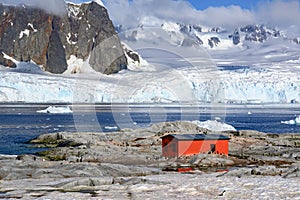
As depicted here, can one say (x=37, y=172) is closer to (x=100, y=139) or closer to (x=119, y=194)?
(x=119, y=194)

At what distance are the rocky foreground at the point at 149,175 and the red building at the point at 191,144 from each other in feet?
5.53

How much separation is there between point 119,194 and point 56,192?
3978mm

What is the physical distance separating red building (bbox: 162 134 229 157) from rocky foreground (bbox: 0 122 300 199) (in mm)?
1685

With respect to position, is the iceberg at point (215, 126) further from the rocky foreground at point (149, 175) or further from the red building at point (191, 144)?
the red building at point (191, 144)

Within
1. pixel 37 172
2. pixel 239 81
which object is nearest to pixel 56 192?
pixel 37 172

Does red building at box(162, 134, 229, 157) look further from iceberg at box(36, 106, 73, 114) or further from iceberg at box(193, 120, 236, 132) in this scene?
iceberg at box(36, 106, 73, 114)

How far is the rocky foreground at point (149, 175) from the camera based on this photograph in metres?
29.7

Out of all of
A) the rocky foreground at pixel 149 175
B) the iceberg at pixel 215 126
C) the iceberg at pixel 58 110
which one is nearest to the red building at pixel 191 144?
the rocky foreground at pixel 149 175

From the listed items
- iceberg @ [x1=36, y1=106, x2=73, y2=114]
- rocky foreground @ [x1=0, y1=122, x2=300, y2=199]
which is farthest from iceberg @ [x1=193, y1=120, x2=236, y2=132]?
iceberg @ [x1=36, y1=106, x2=73, y2=114]

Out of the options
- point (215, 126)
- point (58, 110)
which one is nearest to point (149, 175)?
point (215, 126)

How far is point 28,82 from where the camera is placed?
577ft

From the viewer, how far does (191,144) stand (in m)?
52.6

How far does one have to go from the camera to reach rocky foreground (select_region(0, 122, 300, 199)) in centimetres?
2969

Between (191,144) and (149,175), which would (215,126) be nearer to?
(191,144)
